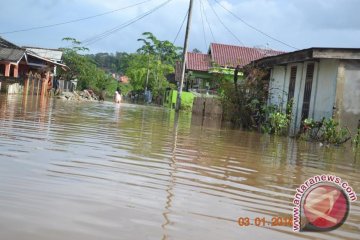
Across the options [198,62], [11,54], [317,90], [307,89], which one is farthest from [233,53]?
[317,90]

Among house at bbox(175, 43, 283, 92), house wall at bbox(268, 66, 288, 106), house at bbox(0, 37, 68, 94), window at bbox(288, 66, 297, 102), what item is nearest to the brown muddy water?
window at bbox(288, 66, 297, 102)

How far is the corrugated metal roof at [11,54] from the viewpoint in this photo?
30406mm

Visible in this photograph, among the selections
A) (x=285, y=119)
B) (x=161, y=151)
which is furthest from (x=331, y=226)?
(x=285, y=119)

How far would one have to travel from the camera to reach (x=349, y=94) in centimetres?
1548

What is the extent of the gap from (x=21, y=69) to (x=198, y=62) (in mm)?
14893

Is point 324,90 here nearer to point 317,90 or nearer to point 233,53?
point 317,90

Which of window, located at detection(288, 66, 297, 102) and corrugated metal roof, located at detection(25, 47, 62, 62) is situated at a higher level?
corrugated metal roof, located at detection(25, 47, 62, 62)

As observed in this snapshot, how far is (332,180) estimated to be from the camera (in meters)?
4.13

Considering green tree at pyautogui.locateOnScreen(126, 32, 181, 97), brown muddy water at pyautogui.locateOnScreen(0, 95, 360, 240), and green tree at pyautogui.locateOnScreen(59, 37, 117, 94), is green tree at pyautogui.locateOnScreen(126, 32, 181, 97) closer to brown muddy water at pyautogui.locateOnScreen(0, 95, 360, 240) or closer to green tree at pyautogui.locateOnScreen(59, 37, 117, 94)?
green tree at pyautogui.locateOnScreen(59, 37, 117, 94)

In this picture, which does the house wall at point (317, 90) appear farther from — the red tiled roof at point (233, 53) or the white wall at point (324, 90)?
the red tiled roof at point (233, 53)

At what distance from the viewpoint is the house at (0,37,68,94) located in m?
30.4

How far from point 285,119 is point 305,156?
21.6 ft

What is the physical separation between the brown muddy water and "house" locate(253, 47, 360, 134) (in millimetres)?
5986

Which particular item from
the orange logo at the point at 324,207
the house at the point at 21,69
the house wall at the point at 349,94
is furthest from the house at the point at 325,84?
the house at the point at 21,69
